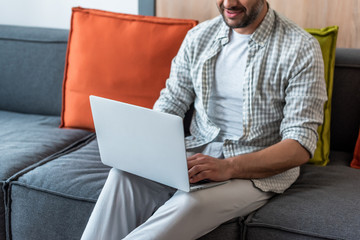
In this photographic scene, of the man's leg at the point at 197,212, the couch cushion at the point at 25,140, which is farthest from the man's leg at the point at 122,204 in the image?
the couch cushion at the point at 25,140

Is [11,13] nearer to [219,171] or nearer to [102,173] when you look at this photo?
[102,173]

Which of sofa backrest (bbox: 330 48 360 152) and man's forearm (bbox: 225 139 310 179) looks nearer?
man's forearm (bbox: 225 139 310 179)

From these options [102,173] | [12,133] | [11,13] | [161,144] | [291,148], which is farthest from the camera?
[11,13]

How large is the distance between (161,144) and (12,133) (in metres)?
1.02

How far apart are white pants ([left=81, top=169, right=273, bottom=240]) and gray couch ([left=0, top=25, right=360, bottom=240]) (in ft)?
0.20

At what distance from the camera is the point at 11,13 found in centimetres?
274

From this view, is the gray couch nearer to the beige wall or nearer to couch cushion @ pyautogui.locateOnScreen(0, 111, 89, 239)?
couch cushion @ pyautogui.locateOnScreen(0, 111, 89, 239)

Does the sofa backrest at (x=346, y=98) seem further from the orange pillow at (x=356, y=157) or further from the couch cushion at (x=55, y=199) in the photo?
the couch cushion at (x=55, y=199)

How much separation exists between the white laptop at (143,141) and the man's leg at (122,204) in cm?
7

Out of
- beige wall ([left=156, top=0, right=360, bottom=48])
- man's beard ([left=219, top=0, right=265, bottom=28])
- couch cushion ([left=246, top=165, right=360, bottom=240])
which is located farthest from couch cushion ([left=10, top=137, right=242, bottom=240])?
beige wall ([left=156, top=0, right=360, bottom=48])

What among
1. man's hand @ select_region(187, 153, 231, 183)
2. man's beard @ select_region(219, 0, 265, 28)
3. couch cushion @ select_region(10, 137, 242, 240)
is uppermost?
man's beard @ select_region(219, 0, 265, 28)

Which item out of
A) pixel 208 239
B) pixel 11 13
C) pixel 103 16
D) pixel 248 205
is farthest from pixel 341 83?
pixel 11 13

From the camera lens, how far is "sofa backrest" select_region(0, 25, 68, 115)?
7.91 feet

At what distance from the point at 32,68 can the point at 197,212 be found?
1313 mm
